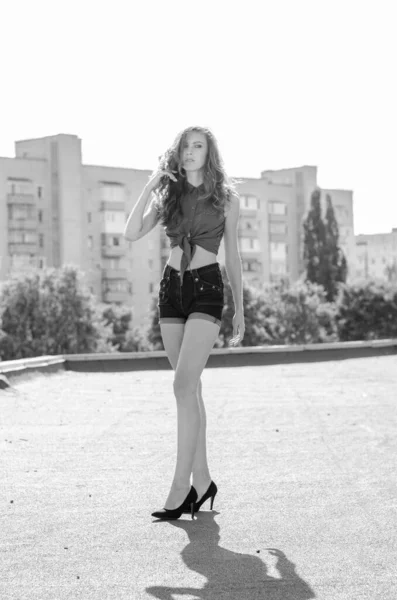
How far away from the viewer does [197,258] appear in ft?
19.3

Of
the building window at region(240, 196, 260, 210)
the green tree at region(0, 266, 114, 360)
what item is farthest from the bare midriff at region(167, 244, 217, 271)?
the building window at region(240, 196, 260, 210)

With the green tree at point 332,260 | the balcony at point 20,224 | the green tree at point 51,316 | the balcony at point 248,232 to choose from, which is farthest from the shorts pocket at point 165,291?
the balcony at point 248,232

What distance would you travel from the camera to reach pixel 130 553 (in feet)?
15.6

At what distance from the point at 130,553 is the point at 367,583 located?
3.53 feet

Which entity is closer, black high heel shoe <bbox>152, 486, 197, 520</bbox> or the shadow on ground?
the shadow on ground

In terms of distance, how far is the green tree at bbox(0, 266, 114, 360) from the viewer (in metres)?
82.5

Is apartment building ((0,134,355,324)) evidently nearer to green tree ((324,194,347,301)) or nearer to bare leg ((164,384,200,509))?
green tree ((324,194,347,301))

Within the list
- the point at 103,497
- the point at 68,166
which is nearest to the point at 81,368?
the point at 103,497

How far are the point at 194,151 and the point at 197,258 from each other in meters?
0.58

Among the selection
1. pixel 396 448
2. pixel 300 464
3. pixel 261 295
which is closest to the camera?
pixel 300 464

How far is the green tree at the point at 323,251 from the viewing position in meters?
114

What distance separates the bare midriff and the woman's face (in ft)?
1.43

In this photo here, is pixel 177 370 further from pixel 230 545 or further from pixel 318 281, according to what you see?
pixel 318 281

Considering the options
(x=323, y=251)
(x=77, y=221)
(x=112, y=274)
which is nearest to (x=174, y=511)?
(x=77, y=221)
